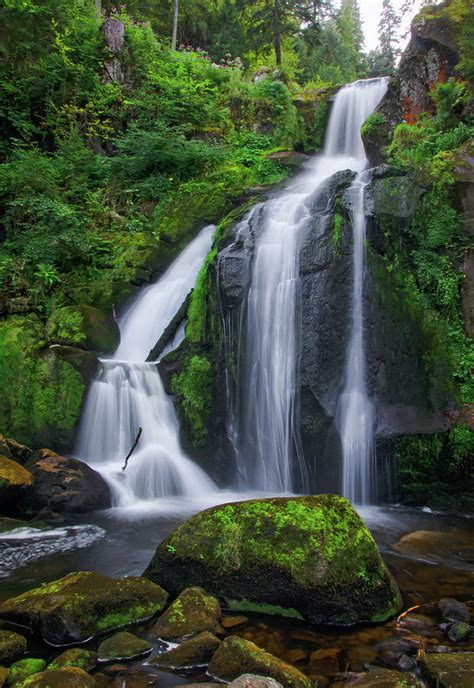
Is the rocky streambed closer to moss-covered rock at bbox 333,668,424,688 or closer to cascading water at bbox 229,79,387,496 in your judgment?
moss-covered rock at bbox 333,668,424,688

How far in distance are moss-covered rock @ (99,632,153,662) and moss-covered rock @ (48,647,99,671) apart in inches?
3.0

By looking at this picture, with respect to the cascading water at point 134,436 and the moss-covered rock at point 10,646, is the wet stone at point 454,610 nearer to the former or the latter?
the moss-covered rock at point 10,646

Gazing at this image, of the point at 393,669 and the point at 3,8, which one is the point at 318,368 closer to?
the point at 393,669

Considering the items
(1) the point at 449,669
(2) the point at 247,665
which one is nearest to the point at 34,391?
(2) the point at 247,665

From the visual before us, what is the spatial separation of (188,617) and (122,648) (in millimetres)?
548

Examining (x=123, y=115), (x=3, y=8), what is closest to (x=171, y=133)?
(x=123, y=115)

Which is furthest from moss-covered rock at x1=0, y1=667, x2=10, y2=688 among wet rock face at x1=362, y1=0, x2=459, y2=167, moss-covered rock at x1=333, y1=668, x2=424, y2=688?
wet rock face at x1=362, y1=0, x2=459, y2=167

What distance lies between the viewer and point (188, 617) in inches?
157

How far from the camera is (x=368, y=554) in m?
4.37

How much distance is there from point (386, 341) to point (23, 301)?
7210 mm

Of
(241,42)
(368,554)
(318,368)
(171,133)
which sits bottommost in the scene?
(368,554)

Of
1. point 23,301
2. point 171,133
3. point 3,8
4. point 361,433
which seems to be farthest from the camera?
point 171,133

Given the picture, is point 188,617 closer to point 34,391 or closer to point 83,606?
point 83,606

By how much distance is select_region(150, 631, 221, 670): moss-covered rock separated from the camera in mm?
3557
